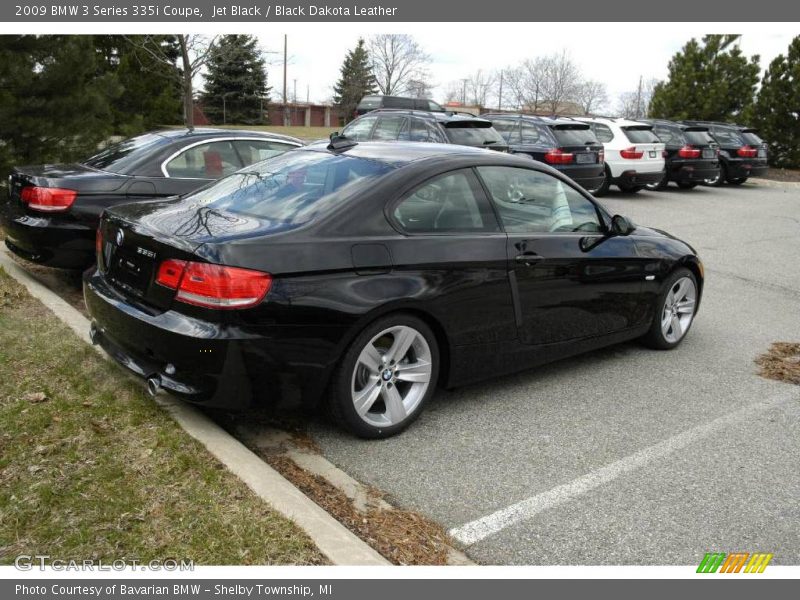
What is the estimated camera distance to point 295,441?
400cm

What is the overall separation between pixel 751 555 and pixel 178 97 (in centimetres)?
3133

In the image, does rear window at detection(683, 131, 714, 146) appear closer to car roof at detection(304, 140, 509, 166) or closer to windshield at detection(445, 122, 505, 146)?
windshield at detection(445, 122, 505, 146)

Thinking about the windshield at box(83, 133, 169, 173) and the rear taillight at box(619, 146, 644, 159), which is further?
the rear taillight at box(619, 146, 644, 159)

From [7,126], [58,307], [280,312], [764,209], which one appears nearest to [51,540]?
[280,312]

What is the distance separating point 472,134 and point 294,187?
9.41 metres

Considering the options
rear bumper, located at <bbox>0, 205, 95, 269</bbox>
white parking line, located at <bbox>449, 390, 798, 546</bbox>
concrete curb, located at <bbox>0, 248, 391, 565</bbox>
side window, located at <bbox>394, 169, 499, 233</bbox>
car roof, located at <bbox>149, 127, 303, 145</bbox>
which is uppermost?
car roof, located at <bbox>149, 127, 303, 145</bbox>

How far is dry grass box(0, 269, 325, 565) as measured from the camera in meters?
2.85

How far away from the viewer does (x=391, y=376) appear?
4.04 m

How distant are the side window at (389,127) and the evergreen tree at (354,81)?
4724cm

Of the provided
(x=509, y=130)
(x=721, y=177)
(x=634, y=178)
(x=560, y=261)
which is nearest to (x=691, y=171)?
(x=721, y=177)

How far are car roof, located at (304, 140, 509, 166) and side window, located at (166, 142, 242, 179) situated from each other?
2.16 meters

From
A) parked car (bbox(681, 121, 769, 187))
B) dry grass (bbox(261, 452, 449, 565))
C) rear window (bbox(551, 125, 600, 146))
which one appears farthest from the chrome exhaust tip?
parked car (bbox(681, 121, 769, 187))

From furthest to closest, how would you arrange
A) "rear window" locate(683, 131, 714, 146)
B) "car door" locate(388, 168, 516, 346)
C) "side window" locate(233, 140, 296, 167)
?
"rear window" locate(683, 131, 714, 146)
"side window" locate(233, 140, 296, 167)
"car door" locate(388, 168, 516, 346)

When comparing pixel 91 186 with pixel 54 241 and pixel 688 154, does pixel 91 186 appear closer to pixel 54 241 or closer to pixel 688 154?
pixel 54 241
